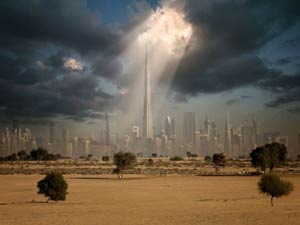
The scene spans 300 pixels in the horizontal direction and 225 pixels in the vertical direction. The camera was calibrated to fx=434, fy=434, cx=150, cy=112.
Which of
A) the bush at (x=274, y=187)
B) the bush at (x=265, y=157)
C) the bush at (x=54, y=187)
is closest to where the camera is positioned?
the bush at (x=274, y=187)

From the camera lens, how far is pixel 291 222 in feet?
96.8

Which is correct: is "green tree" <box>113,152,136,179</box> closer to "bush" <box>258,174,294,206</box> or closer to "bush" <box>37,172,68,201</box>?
"bush" <box>37,172,68,201</box>

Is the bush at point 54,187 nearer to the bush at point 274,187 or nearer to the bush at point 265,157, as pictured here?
the bush at point 274,187

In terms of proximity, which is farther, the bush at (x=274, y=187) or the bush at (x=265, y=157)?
the bush at (x=265, y=157)

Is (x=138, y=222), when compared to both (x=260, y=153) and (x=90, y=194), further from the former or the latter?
(x=260, y=153)

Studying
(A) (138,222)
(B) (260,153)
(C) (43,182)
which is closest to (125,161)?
(B) (260,153)

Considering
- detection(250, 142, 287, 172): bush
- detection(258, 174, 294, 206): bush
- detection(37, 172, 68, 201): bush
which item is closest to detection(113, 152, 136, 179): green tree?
detection(250, 142, 287, 172): bush

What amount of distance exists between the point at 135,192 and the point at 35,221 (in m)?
29.7

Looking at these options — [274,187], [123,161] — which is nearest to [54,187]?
[274,187]

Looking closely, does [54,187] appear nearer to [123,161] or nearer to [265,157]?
[123,161]

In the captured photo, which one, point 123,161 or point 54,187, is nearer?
point 54,187

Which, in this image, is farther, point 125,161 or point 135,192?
point 125,161

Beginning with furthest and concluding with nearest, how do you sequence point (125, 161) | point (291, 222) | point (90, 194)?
point (125, 161) → point (90, 194) → point (291, 222)

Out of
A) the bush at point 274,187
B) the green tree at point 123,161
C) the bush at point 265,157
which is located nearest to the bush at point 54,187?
the bush at point 274,187
